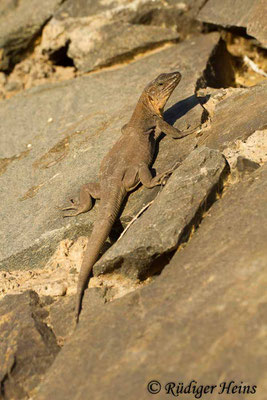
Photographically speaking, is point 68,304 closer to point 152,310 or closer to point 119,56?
point 152,310

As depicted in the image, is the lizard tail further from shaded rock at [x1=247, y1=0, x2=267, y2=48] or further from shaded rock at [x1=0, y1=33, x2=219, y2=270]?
shaded rock at [x1=247, y1=0, x2=267, y2=48]

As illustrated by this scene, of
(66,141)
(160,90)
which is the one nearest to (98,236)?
(160,90)

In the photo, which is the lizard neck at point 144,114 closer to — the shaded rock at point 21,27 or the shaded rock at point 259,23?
the shaded rock at point 259,23

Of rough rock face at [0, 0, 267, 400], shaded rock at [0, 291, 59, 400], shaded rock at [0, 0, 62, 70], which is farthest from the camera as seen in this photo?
shaded rock at [0, 0, 62, 70]

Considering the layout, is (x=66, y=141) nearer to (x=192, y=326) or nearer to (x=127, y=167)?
(x=127, y=167)

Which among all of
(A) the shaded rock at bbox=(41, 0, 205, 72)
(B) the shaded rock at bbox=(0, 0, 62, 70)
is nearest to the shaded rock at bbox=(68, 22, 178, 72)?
(A) the shaded rock at bbox=(41, 0, 205, 72)

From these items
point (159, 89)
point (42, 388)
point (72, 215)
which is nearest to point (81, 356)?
point (42, 388)
